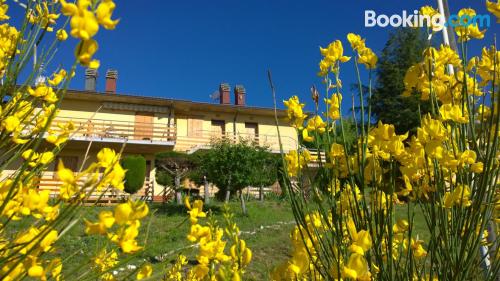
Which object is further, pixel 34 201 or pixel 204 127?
Answer: pixel 204 127

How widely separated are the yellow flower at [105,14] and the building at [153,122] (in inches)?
583

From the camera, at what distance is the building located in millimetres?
15836

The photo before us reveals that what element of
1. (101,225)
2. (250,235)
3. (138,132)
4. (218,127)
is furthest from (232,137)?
(101,225)

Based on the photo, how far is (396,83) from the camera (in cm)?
1733

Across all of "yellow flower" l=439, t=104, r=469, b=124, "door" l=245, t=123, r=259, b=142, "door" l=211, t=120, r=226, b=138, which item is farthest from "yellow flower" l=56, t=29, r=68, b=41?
"door" l=245, t=123, r=259, b=142

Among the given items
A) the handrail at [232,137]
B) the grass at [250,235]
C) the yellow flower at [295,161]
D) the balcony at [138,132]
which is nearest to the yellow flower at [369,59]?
the yellow flower at [295,161]

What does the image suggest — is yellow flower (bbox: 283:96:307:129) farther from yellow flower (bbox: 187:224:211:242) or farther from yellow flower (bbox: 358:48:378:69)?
yellow flower (bbox: 187:224:211:242)

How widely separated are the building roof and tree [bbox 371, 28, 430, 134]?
5.08 meters

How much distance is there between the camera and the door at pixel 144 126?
55.0 ft

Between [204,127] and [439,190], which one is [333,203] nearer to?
[439,190]

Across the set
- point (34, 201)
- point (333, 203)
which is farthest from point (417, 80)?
point (34, 201)

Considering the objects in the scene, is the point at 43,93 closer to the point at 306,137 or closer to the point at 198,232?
the point at 198,232

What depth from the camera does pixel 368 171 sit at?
3.92 ft

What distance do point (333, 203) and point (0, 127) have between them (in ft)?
3.09
